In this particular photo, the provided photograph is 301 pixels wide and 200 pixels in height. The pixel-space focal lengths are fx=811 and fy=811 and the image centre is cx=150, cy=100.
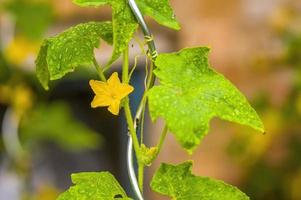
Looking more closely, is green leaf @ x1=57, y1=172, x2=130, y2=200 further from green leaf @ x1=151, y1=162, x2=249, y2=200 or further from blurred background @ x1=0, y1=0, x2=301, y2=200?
blurred background @ x1=0, y1=0, x2=301, y2=200

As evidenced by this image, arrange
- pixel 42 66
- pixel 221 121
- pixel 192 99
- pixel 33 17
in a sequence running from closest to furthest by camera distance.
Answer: pixel 192 99, pixel 42 66, pixel 33 17, pixel 221 121

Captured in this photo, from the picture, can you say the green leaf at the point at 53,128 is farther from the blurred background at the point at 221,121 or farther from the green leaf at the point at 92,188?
the green leaf at the point at 92,188

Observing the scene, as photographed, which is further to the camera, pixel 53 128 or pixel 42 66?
pixel 53 128

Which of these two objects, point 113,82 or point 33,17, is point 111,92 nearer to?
point 113,82

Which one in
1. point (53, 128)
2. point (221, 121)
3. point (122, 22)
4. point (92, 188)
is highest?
point (122, 22)

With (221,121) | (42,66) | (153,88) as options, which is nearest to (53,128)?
(221,121)

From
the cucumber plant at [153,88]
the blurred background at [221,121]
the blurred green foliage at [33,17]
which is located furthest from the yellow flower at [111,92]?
the blurred background at [221,121]

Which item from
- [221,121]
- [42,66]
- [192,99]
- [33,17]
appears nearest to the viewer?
[192,99]
